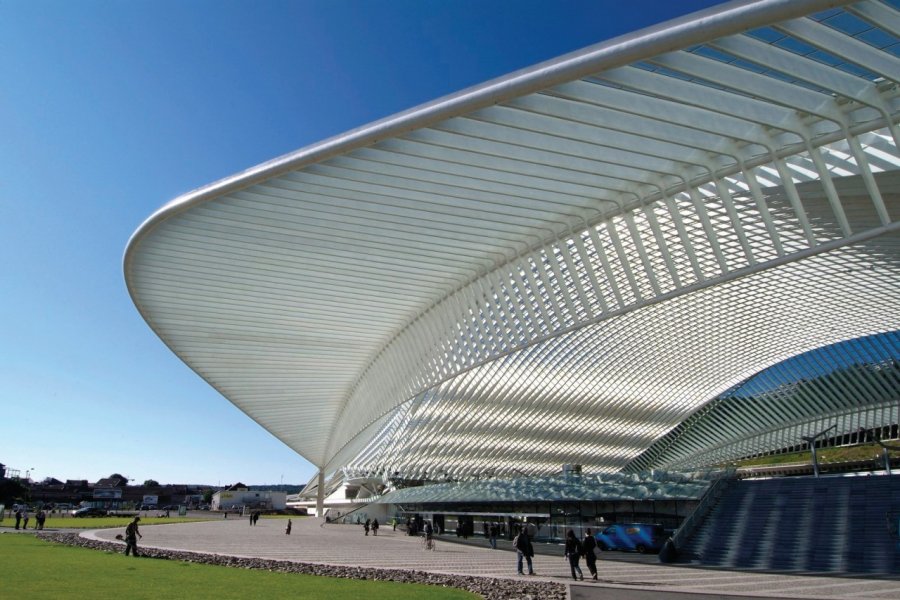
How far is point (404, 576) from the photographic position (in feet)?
52.6

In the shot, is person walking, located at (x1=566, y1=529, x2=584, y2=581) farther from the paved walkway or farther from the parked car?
the parked car

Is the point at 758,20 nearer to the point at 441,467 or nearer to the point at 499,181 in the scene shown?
the point at 499,181

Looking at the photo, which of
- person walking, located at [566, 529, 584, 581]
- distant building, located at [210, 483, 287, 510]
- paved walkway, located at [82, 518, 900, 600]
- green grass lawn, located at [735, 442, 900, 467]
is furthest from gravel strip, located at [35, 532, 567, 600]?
distant building, located at [210, 483, 287, 510]

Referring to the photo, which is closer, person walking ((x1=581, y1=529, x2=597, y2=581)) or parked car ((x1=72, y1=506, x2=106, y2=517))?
person walking ((x1=581, y1=529, x2=597, y2=581))

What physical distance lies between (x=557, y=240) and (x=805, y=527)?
12898 millimetres

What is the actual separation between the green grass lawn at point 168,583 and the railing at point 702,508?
11.6 meters

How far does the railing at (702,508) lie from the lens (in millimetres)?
22469

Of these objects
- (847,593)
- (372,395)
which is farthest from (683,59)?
(372,395)

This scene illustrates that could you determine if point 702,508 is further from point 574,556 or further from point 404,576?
point 404,576

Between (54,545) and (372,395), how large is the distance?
24.5m

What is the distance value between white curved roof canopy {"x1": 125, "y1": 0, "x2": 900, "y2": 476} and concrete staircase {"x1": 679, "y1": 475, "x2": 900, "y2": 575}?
849 cm

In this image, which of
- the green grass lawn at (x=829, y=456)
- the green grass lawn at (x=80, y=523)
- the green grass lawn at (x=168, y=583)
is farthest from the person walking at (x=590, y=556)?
the green grass lawn at (x=829, y=456)

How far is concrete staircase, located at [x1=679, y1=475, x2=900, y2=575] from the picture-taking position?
753 inches

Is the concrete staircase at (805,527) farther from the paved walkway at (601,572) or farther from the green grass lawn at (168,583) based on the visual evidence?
the green grass lawn at (168,583)
